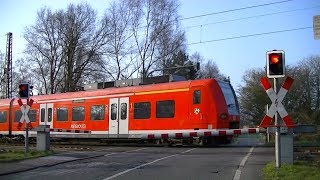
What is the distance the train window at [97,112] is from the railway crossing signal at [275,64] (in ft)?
A: 52.3

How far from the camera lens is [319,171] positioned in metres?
11.0

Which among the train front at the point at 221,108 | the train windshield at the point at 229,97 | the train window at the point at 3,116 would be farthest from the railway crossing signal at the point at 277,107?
the train window at the point at 3,116

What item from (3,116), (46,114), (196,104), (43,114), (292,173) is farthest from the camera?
(3,116)

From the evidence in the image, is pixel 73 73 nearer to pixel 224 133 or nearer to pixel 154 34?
pixel 154 34

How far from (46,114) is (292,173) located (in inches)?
889

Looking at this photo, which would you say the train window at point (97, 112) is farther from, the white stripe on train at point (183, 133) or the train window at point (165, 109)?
the train window at point (165, 109)

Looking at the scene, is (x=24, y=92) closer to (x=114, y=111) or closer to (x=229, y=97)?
(x=114, y=111)

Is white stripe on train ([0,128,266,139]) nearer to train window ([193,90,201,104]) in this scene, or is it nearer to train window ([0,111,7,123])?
train window ([193,90,201,104])

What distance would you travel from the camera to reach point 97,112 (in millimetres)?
26859

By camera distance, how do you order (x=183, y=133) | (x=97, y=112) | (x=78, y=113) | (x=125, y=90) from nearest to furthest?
(x=183, y=133), (x=125, y=90), (x=97, y=112), (x=78, y=113)

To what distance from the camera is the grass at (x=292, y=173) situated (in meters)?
10.2

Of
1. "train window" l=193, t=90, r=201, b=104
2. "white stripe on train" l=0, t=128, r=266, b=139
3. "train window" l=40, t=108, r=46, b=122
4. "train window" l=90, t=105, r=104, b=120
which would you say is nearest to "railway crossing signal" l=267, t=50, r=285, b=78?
"white stripe on train" l=0, t=128, r=266, b=139

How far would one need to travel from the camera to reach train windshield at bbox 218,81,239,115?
22733 mm

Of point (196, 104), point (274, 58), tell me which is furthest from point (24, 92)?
point (274, 58)
